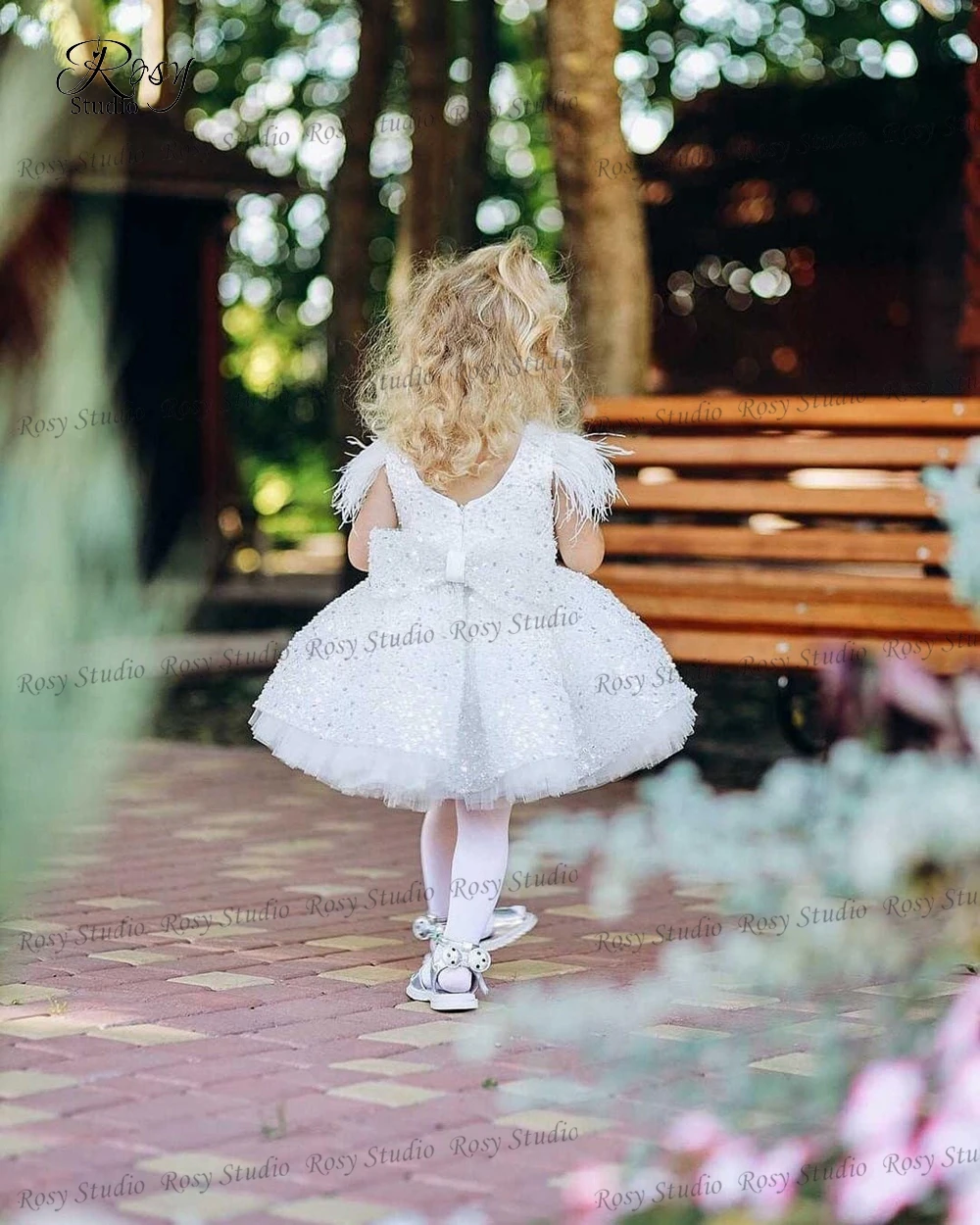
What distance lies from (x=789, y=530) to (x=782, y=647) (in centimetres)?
60

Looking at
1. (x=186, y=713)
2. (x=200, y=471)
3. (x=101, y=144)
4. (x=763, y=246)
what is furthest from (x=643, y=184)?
(x=101, y=144)

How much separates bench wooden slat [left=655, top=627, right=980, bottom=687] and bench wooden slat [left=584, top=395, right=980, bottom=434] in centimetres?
79

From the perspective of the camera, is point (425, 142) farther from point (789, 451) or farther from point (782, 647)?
point (782, 647)

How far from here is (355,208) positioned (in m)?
14.4

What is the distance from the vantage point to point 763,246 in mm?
21750

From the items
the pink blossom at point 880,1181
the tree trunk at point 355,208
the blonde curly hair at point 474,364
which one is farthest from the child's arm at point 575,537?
the tree trunk at point 355,208

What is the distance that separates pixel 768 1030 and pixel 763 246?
18463 millimetres

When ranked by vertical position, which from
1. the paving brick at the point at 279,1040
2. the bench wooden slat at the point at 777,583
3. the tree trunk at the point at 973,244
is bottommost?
the paving brick at the point at 279,1040

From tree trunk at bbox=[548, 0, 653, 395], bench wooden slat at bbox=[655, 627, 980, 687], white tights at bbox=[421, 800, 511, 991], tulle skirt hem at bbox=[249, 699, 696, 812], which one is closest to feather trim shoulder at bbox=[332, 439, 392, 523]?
tulle skirt hem at bbox=[249, 699, 696, 812]

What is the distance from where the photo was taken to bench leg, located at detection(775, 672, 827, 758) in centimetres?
A: 800

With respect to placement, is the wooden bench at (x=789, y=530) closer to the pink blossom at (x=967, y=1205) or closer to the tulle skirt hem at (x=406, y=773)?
the tulle skirt hem at (x=406, y=773)

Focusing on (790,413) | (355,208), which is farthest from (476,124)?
(790,413)

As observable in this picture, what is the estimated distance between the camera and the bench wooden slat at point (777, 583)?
6832 mm

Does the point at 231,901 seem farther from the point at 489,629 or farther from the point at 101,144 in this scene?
the point at 101,144
